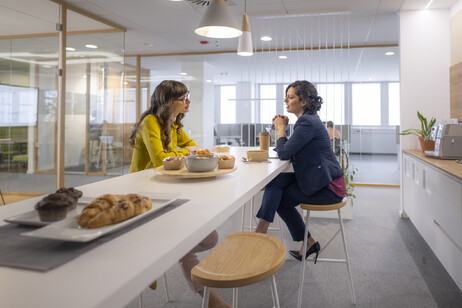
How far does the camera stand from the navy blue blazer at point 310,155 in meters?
2.15

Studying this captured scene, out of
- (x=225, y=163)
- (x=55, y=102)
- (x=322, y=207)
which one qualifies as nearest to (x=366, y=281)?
(x=322, y=207)

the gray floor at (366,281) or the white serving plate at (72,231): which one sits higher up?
the white serving plate at (72,231)

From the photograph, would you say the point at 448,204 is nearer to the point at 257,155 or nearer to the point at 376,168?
the point at 257,155

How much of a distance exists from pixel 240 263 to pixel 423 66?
410 cm

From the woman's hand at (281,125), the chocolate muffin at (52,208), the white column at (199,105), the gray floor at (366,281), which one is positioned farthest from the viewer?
the white column at (199,105)

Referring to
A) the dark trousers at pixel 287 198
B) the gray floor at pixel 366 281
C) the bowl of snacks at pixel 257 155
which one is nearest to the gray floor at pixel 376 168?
the gray floor at pixel 366 281

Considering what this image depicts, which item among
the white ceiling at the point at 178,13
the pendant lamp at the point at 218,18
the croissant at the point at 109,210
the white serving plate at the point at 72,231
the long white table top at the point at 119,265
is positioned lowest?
the long white table top at the point at 119,265

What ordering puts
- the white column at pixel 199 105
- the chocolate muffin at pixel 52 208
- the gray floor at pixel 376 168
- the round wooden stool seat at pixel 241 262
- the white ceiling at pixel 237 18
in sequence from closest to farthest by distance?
the chocolate muffin at pixel 52 208, the round wooden stool seat at pixel 241 262, the white ceiling at pixel 237 18, the gray floor at pixel 376 168, the white column at pixel 199 105

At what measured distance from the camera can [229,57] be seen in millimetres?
6777

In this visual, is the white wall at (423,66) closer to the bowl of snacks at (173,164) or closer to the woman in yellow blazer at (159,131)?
the woman in yellow blazer at (159,131)

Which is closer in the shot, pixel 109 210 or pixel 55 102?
pixel 109 210

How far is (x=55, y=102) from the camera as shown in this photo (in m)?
4.47

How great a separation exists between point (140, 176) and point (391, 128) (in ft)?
18.9

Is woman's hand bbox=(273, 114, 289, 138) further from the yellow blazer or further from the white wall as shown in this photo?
the white wall
